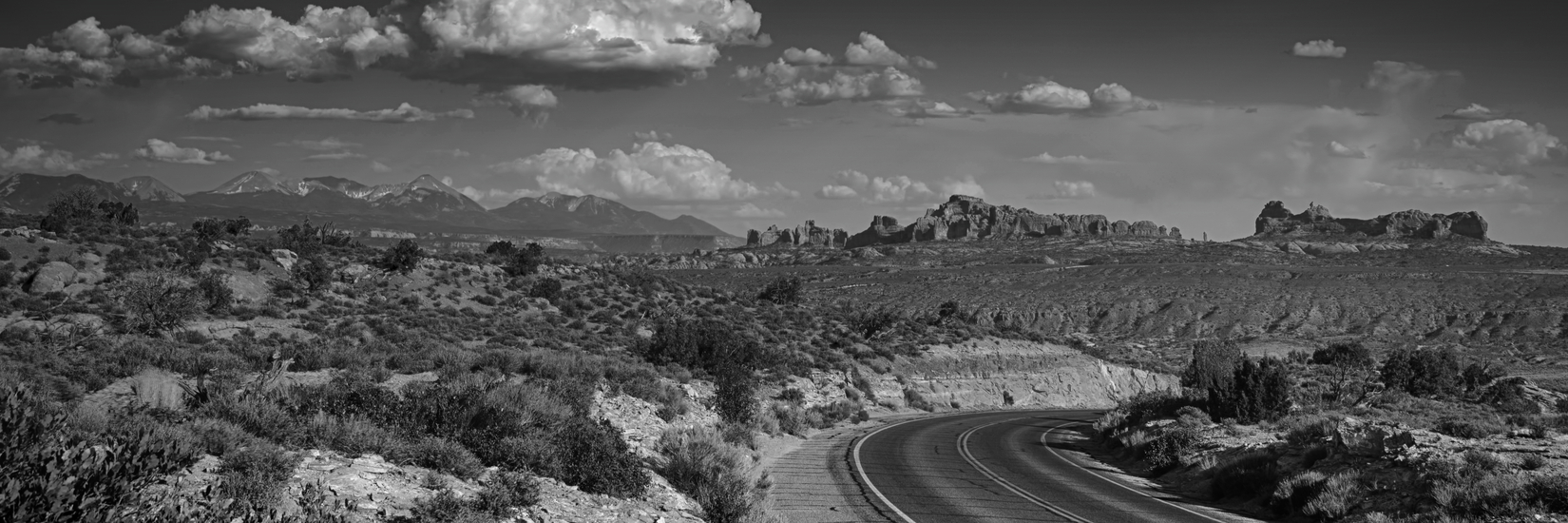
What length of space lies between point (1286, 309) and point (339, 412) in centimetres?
8653

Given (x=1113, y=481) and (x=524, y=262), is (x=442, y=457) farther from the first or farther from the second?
(x=524, y=262)

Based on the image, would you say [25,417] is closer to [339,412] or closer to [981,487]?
[339,412]

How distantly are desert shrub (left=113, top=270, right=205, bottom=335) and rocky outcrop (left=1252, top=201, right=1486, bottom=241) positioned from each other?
17620 centimetres

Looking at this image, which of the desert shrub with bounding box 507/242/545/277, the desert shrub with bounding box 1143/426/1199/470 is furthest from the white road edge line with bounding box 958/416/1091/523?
the desert shrub with bounding box 507/242/545/277

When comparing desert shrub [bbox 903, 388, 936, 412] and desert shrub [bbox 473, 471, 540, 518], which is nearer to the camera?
desert shrub [bbox 473, 471, 540, 518]

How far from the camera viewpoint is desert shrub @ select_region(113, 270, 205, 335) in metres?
27.2

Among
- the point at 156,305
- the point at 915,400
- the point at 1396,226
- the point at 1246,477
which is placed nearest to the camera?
the point at 1246,477

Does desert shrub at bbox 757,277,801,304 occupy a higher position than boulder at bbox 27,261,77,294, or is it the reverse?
boulder at bbox 27,261,77,294

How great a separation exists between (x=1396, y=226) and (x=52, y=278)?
19922 centimetres

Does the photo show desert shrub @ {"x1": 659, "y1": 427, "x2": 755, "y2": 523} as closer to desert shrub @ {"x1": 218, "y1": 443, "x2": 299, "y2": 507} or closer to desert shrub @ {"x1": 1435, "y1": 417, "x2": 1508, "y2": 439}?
desert shrub @ {"x1": 218, "y1": 443, "x2": 299, "y2": 507}

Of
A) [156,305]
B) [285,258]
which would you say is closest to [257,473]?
[156,305]

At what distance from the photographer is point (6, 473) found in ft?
21.2

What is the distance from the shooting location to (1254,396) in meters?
25.9

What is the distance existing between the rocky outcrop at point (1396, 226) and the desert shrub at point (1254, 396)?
15511cm
